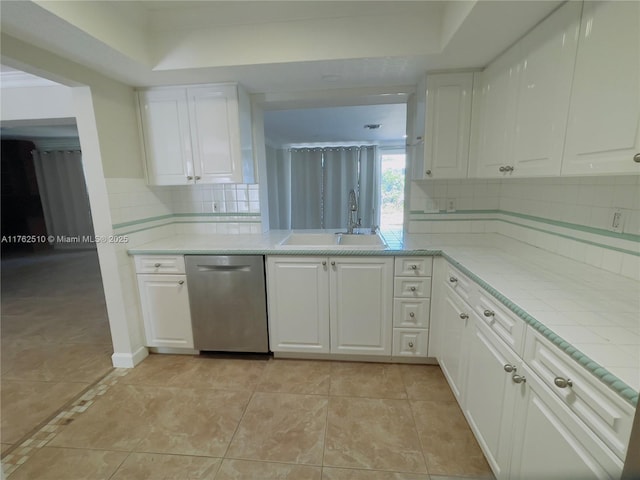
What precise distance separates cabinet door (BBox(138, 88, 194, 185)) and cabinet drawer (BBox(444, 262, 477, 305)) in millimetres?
2052

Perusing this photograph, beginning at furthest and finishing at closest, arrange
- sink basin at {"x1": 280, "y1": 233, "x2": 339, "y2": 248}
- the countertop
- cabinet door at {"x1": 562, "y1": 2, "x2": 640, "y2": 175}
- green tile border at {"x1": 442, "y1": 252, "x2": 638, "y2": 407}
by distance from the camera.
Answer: sink basin at {"x1": 280, "y1": 233, "x2": 339, "y2": 248}, cabinet door at {"x1": 562, "y1": 2, "x2": 640, "y2": 175}, the countertop, green tile border at {"x1": 442, "y1": 252, "x2": 638, "y2": 407}

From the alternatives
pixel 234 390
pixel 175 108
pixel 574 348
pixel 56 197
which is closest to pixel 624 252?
pixel 574 348

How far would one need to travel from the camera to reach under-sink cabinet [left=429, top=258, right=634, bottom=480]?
742 millimetres

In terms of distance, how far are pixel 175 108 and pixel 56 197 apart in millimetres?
5588

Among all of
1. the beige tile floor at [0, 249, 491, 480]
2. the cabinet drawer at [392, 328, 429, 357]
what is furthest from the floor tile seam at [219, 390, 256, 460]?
the cabinet drawer at [392, 328, 429, 357]

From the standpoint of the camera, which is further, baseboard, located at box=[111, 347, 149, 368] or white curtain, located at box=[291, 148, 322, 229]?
white curtain, located at box=[291, 148, 322, 229]

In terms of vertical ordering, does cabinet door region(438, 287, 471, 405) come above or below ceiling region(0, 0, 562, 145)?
below

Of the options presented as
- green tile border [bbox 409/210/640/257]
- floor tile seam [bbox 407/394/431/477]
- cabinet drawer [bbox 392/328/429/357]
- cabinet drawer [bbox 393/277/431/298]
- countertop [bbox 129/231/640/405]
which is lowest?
floor tile seam [bbox 407/394/431/477]

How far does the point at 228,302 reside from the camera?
2230 millimetres

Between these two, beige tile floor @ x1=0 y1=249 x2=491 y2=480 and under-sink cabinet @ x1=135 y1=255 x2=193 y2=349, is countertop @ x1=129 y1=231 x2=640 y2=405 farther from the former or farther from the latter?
beige tile floor @ x1=0 y1=249 x2=491 y2=480

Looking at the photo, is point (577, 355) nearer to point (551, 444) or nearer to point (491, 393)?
point (551, 444)

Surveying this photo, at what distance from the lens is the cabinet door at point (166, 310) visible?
7.41 feet

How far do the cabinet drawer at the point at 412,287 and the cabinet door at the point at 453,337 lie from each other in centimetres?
12

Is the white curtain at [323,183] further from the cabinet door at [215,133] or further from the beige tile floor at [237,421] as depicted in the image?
the beige tile floor at [237,421]
